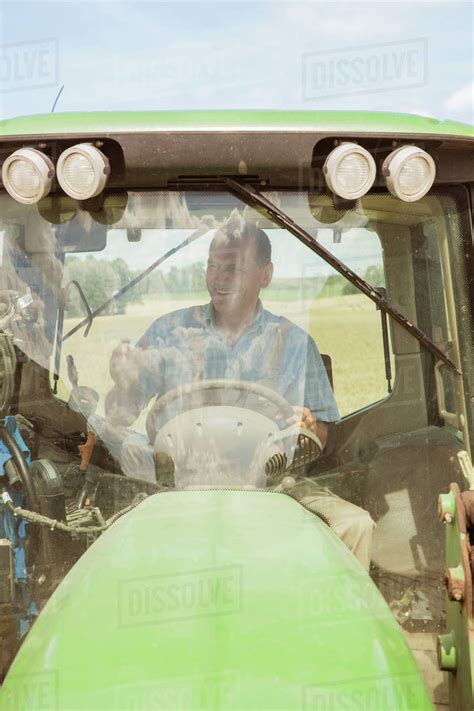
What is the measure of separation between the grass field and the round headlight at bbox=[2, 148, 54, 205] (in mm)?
445

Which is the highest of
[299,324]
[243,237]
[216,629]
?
[243,237]

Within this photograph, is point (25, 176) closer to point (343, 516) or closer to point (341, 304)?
point (341, 304)

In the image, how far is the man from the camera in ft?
8.11

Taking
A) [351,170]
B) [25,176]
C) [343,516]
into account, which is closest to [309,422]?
[343,516]

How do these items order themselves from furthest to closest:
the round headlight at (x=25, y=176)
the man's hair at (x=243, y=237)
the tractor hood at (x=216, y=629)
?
the man's hair at (x=243, y=237), the round headlight at (x=25, y=176), the tractor hood at (x=216, y=629)

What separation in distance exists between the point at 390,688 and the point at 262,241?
1.29m

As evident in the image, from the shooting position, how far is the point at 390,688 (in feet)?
5.37

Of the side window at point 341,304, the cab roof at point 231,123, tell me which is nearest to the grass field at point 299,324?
the side window at point 341,304

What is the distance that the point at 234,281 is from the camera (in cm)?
256

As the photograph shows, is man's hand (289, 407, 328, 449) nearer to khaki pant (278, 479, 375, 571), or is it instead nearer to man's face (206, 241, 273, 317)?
khaki pant (278, 479, 375, 571)

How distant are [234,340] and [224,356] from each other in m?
0.06

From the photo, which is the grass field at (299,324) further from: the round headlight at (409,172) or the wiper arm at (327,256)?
the round headlight at (409,172)

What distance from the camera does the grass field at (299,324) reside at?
8.41 ft

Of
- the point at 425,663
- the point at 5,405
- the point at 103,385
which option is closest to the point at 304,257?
the point at 103,385
